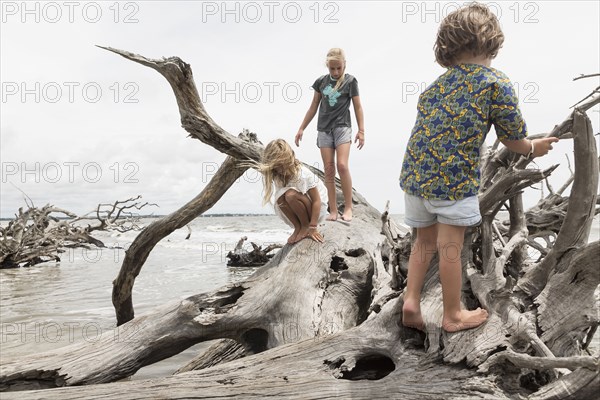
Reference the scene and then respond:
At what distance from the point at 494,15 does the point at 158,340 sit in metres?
2.74

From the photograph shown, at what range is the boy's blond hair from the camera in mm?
2500

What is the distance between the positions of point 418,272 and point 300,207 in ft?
5.92

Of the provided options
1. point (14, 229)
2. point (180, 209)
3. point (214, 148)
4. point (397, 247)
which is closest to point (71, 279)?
point (14, 229)

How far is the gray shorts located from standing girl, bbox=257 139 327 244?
2.34ft

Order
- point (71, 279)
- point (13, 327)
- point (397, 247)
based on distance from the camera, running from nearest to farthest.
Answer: point (397, 247) < point (13, 327) < point (71, 279)

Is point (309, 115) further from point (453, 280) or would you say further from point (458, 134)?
point (453, 280)

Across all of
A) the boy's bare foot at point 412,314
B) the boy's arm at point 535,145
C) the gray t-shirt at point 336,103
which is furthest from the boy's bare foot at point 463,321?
the gray t-shirt at point 336,103

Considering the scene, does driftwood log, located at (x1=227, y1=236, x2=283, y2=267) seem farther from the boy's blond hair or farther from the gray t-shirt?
the boy's blond hair

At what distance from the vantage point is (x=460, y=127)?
2.56 m

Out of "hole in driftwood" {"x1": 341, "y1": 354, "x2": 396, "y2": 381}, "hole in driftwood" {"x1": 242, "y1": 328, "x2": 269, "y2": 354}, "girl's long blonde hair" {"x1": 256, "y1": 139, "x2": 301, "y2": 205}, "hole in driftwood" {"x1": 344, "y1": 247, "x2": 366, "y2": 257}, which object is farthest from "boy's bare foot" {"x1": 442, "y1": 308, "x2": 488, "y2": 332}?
"girl's long blonde hair" {"x1": 256, "y1": 139, "x2": 301, "y2": 205}

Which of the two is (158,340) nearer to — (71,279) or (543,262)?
(543,262)

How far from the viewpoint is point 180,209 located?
6125 mm

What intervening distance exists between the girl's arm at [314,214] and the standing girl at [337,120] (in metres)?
0.59

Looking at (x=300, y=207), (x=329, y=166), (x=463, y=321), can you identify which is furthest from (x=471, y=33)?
(x=329, y=166)
